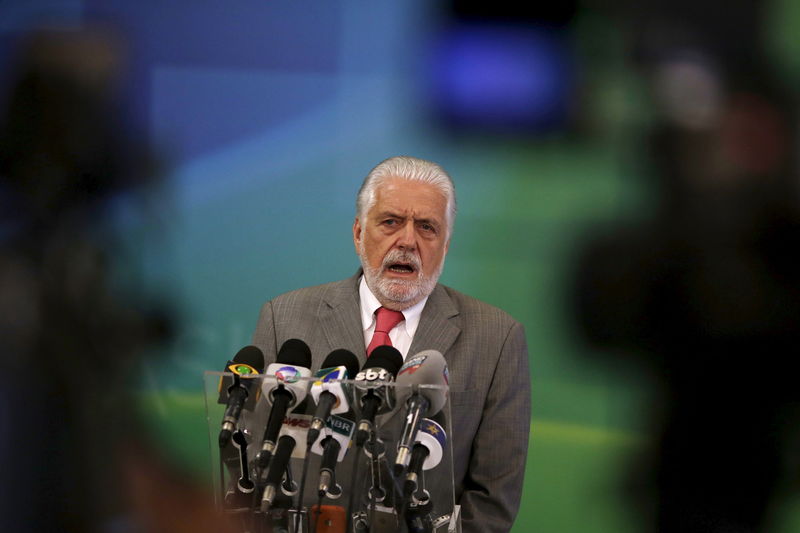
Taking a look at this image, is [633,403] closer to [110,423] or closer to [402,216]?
[402,216]

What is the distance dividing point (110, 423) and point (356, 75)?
346 cm

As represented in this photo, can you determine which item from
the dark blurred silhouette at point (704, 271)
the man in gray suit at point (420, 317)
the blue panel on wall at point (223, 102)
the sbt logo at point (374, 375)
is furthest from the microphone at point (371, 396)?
the blue panel on wall at point (223, 102)

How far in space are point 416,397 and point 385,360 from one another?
0.17 meters

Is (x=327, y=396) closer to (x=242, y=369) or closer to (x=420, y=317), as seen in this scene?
(x=242, y=369)

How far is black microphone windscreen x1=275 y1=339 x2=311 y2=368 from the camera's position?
200 cm

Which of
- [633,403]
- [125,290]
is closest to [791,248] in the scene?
[633,403]

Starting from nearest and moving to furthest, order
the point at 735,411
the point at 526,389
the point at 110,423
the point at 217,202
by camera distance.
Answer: the point at 110,423 < the point at 526,389 < the point at 735,411 < the point at 217,202

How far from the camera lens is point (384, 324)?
9.09 ft

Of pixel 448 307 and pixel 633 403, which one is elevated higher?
A: pixel 448 307

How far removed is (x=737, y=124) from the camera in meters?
4.18

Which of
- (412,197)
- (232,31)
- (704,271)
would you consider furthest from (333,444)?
(232,31)

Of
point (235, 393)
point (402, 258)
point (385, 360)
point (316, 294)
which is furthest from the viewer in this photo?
point (316, 294)

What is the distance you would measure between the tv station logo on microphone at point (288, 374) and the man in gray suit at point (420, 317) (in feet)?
2.55

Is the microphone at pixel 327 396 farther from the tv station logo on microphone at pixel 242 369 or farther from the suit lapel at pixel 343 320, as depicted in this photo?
the suit lapel at pixel 343 320
